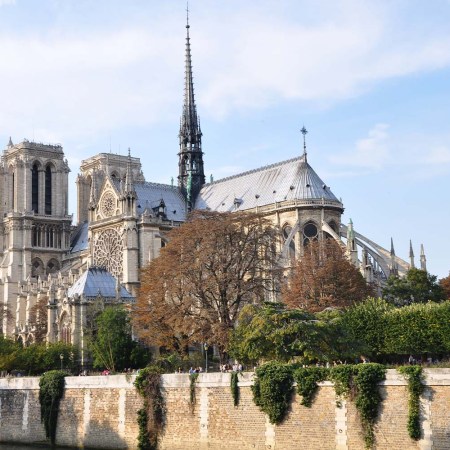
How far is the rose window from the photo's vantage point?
81.4 m

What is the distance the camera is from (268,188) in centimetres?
8006

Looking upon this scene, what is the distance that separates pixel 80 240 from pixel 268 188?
1189 inches

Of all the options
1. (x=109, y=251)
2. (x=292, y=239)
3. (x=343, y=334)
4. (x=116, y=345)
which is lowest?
(x=343, y=334)

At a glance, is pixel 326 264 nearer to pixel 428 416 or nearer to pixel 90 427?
pixel 90 427

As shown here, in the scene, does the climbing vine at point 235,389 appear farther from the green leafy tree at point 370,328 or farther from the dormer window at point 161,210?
the dormer window at point 161,210

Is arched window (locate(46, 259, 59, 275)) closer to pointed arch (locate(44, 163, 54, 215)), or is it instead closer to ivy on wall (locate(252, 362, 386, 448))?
pointed arch (locate(44, 163, 54, 215))

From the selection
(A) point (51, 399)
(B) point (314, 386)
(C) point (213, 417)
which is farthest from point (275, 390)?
(A) point (51, 399)

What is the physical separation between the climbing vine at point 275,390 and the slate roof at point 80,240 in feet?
212

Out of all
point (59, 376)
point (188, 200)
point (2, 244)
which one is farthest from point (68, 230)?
point (59, 376)

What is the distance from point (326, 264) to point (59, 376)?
1943 centimetres

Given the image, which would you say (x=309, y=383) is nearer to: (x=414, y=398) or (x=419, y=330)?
(x=414, y=398)

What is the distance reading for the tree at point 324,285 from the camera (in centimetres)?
5573

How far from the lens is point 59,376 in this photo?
4550 centimetres

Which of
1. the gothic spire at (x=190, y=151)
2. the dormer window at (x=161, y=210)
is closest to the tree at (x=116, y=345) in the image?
the dormer window at (x=161, y=210)
